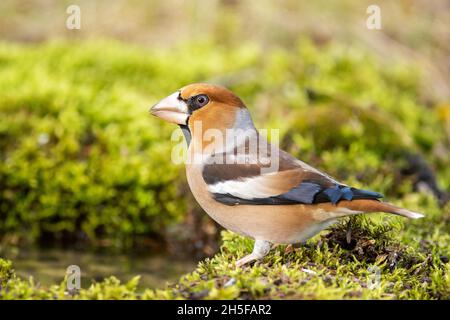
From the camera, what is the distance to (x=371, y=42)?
1251 cm

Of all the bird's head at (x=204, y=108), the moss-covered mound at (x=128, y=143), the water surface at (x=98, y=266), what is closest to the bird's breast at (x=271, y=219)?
the bird's head at (x=204, y=108)

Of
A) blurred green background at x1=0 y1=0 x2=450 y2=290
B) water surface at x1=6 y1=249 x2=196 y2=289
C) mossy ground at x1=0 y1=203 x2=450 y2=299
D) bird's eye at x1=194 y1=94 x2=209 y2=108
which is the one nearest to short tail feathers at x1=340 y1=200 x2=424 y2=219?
mossy ground at x1=0 y1=203 x2=450 y2=299

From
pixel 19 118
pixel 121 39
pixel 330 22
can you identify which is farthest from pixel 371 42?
pixel 19 118

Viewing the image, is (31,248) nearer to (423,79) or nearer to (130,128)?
(130,128)

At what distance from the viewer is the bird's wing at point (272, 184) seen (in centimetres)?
400

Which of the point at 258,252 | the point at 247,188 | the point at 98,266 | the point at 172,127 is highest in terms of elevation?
the point at 172,127

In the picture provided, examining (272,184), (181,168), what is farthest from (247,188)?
(181,168)

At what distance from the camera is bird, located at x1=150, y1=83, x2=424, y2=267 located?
4.00 m

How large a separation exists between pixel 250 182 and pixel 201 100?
28.2 inches

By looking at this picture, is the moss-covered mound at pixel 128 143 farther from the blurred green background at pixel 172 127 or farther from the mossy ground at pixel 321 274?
the mossy ground at pixel 321 274

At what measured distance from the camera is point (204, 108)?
4566 millimetres

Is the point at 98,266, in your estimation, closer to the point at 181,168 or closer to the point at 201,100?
the point at 181,168

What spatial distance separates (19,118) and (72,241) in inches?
61.8
